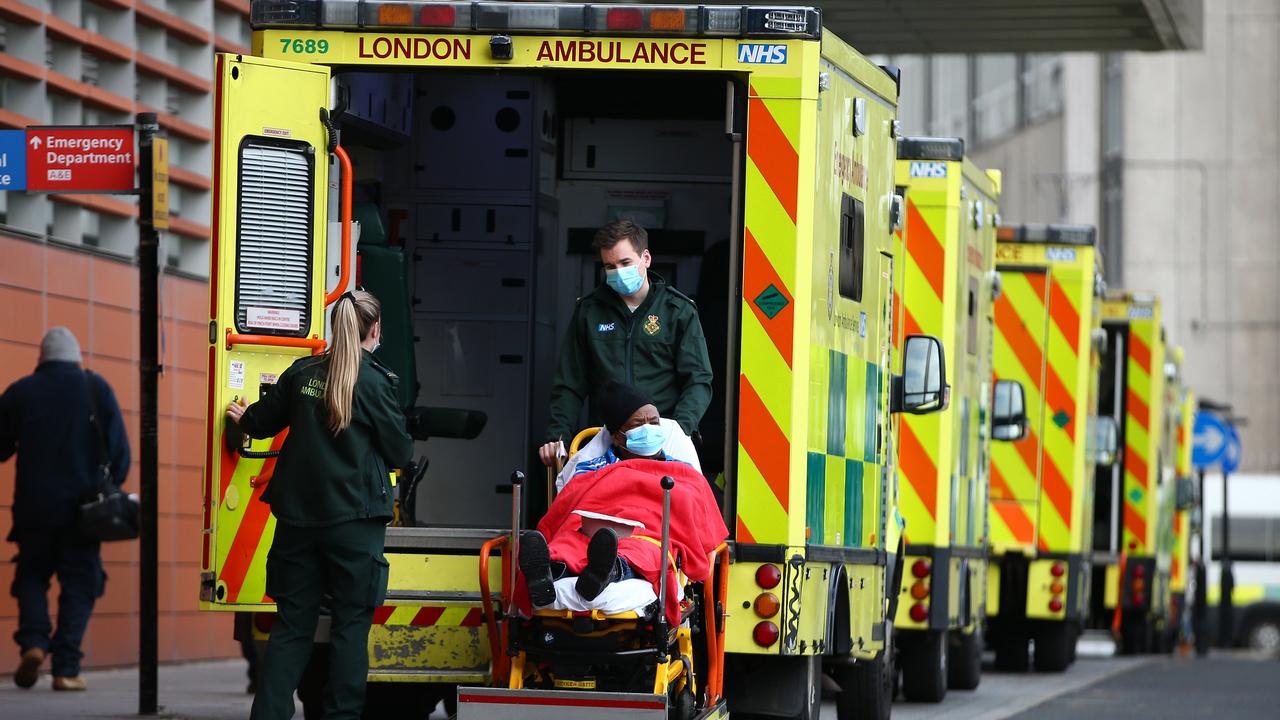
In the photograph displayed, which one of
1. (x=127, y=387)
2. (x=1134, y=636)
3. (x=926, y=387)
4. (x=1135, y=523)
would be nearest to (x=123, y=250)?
(x=127, y=387)

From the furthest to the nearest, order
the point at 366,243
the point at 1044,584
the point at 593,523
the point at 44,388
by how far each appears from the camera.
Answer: the point at 1044,584, the point at 44,388, the point at 366,243, the point at 593,523

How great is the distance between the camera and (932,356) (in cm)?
1162

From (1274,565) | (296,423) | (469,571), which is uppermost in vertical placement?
(296,423)

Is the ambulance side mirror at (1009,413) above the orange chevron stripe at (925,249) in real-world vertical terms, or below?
below


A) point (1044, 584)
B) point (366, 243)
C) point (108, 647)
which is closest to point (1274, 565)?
point (1044, 584)

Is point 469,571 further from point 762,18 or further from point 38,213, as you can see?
point 38,213

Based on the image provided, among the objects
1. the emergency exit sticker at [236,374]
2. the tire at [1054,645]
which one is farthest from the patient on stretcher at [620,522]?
the tire at [1054,645]

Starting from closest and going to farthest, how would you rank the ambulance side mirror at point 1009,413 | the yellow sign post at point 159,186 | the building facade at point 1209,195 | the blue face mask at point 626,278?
the blue face mask at point 626,278 < the yellow sign post at point 159,186 < the ambulance side mirror at point 1009,413 < the building facade at point 1209,195

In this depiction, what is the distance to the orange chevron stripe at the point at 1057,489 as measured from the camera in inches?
694

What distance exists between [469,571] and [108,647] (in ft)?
19.7

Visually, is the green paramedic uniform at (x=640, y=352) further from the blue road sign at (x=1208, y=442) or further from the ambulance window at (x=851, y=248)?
the blue road sign at (x=1208, y=442)

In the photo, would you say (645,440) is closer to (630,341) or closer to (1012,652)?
(630,341)

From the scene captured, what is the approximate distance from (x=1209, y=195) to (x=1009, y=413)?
102 feet

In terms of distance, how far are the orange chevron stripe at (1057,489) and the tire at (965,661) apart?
180cm
